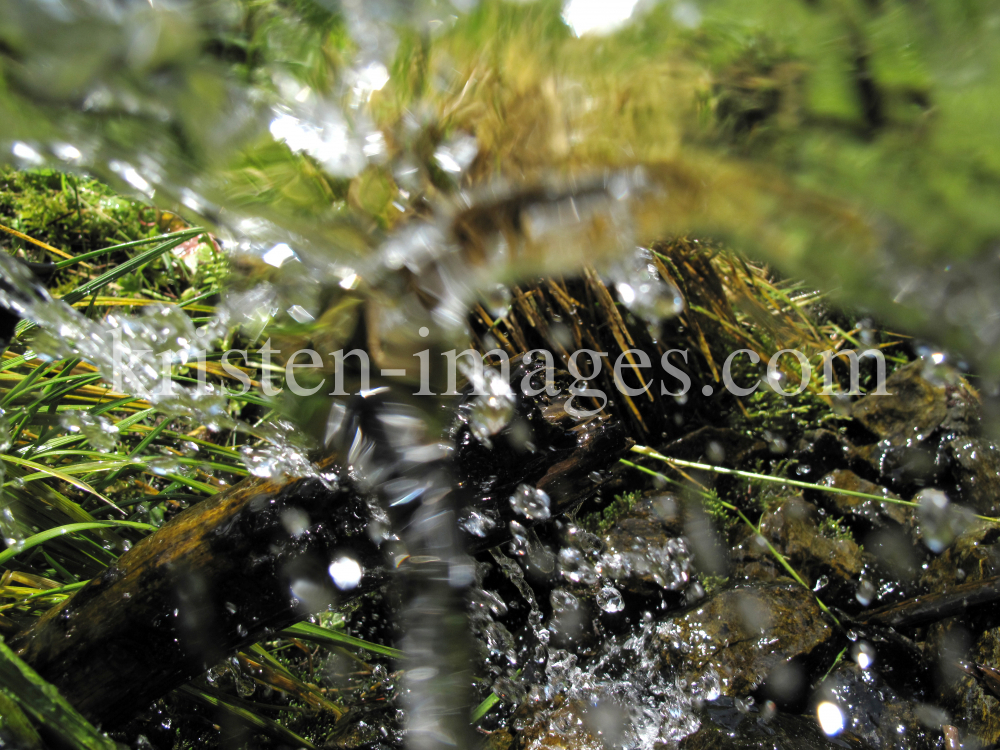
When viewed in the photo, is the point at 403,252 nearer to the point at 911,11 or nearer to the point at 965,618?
the point at 911,11

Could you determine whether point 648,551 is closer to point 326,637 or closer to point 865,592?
point 865,592

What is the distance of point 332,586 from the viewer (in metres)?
1.24

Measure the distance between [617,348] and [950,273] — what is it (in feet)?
4.79

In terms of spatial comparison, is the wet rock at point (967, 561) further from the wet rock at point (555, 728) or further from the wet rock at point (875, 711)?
the wet rock at point (555, 728)

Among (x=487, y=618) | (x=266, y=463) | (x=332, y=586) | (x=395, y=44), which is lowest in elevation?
(x=487, y=618)

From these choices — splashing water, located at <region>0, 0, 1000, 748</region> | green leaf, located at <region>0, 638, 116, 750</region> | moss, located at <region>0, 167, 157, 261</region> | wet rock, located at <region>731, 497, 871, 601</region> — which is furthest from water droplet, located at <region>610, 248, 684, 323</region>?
moss, located at <region>0, 167, 157, 261</region>

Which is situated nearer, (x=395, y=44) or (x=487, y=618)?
(x=395, y=44)

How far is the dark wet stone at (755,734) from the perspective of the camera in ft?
5.16

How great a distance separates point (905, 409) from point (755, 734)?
1725mm

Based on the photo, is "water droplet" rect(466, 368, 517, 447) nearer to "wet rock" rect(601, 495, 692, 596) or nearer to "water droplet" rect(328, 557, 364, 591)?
"water droplet" rect(328, 557, 364, 591)

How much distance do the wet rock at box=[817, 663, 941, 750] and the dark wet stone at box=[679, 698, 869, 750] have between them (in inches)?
3.7

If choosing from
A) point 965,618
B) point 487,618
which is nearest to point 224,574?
point 487,618

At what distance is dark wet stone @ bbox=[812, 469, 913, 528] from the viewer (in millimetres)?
2363

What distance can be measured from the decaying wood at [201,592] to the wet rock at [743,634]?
1.11 meters
